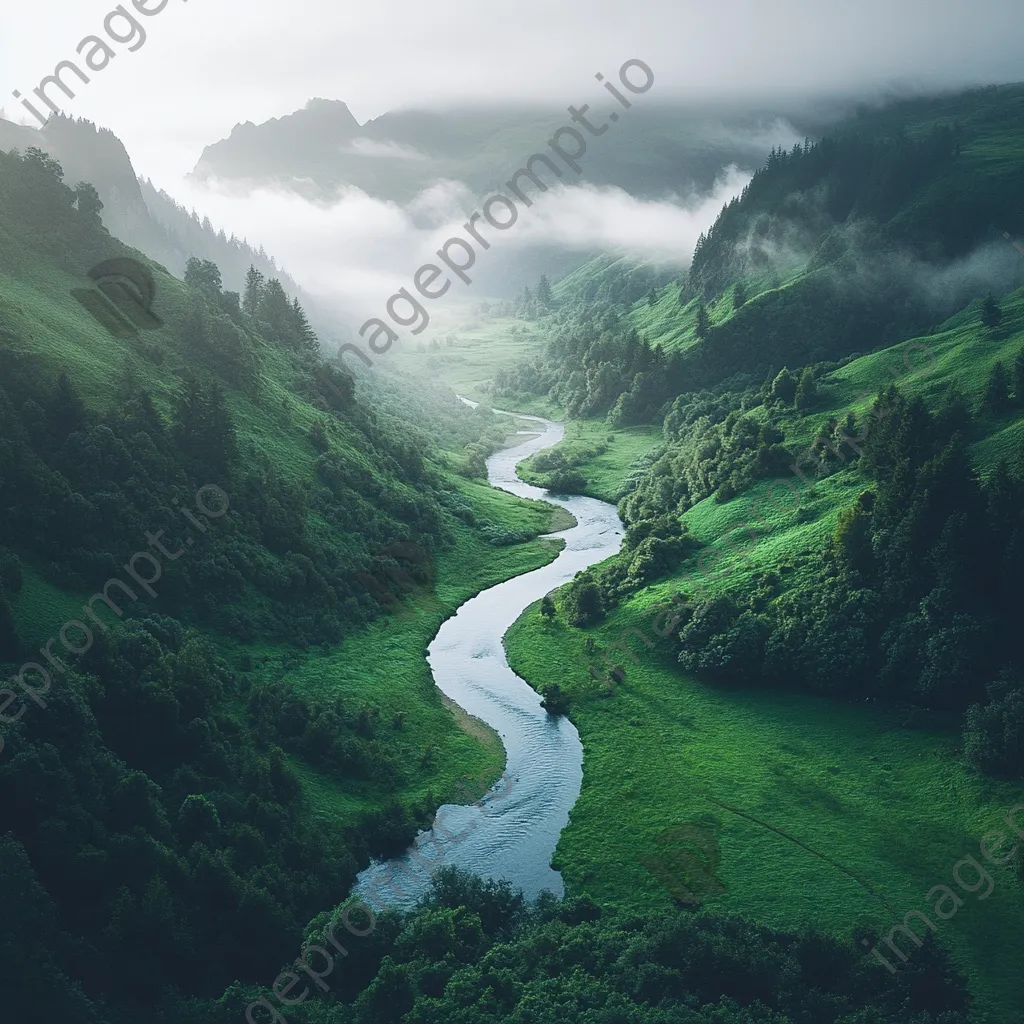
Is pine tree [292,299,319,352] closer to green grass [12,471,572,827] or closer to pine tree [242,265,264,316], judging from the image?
pine tree [242,265,264,316]

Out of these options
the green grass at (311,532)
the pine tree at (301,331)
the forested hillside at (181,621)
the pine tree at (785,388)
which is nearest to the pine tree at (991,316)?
the pine tree at (785,388)

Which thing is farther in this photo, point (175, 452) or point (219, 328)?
point (219, 328)

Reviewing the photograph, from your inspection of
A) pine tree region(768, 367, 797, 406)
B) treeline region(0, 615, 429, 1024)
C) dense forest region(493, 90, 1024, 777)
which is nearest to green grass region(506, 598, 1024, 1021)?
dense forest region(493, 90, 1024, 777)

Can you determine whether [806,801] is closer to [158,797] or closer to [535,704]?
[535,704]

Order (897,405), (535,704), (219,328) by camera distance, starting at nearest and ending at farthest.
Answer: (535,704), (897,405), (219,328)

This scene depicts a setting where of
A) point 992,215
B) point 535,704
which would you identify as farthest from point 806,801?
point 992,215

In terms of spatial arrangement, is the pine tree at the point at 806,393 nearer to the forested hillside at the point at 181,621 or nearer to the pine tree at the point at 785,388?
the pine tree at the point at 785,388
